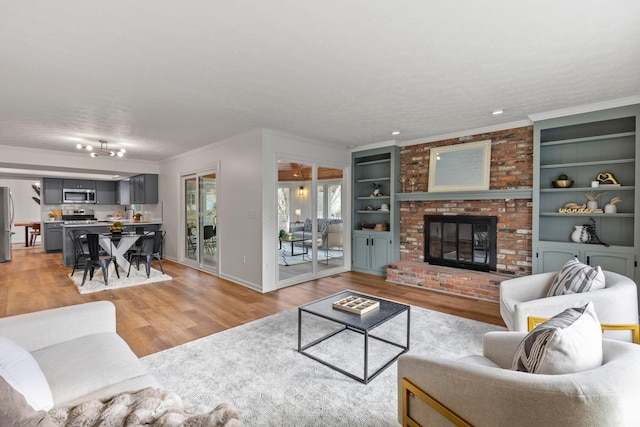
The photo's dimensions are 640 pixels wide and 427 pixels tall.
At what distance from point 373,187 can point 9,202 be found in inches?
334

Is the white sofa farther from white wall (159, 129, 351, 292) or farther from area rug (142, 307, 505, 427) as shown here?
white wall (159, 129, 351, 292)

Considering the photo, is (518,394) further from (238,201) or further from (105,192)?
(105,192)

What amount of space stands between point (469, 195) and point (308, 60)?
3.49 meters

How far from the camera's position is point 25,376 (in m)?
1.32

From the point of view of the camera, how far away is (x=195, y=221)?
680 centimetres

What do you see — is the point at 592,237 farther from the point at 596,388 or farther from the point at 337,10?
the point at 337,10

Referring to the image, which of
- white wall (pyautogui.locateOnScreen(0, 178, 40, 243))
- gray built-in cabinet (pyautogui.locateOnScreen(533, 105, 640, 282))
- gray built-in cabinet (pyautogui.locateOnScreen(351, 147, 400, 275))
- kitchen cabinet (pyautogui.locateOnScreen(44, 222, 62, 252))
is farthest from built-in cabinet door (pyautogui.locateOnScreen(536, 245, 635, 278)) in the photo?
white wall (pyautogui.locateOnScreen(0, 178, 40, 243))

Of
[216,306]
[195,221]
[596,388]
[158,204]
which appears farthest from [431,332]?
[158,204]

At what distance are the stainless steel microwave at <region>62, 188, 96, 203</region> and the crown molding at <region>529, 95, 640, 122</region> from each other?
11062 mm

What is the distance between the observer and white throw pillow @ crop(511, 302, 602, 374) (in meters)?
1.16

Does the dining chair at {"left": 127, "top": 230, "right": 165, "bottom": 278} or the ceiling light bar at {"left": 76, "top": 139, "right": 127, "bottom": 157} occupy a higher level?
the ceiling light bar at {"left": 76, "top": 139, "right": 127, "bottom": 157}

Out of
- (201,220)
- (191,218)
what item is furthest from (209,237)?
(191,218)

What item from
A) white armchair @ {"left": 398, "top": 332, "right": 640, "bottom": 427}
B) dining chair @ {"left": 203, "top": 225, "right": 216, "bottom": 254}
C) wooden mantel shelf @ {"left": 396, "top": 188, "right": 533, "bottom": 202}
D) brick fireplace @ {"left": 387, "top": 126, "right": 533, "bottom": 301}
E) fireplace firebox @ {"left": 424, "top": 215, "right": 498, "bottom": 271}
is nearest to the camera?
white armchair @ {"left": 398, "top": 332, "right": 640, "bottom": 427}

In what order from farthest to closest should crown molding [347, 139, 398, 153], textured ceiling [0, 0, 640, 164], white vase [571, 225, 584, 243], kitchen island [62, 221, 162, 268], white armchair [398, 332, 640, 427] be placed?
kitchen island [62, 221, 162, 268] < crown molding [347, 139, 398, 153] < white vase [571, 225, 584, 243] < textured ceiling [0, 0, 640, 164] < white armchair [398, 332, 640, 427]
